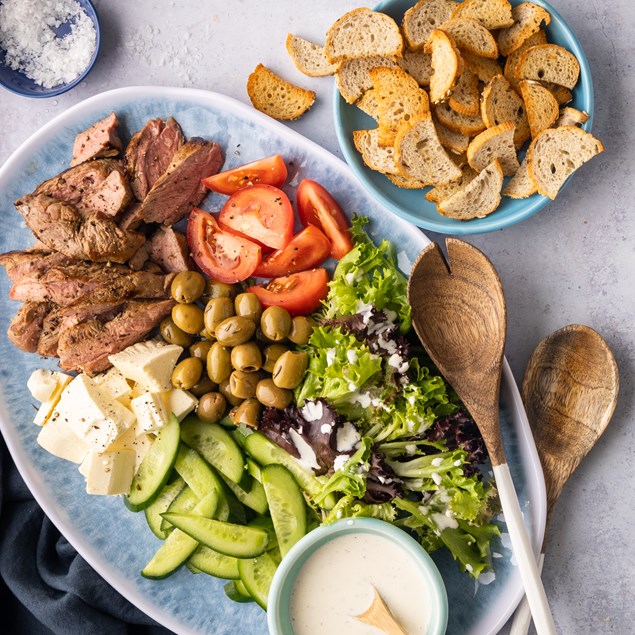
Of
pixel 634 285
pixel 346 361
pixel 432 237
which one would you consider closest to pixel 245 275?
pixel 346 361

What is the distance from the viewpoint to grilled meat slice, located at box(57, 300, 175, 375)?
296 cm

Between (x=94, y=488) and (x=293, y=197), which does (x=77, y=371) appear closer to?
(x=94, y=488)

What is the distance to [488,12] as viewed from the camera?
2.79 meters

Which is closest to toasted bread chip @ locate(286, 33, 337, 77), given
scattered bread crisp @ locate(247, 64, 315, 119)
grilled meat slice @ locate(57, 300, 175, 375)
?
scattered bread crisp @ locate(247, 64, 315, 119)

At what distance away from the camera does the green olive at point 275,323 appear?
2.83 metres

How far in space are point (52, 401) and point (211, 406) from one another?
2.27 ft

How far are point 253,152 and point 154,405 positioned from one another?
3.64ft

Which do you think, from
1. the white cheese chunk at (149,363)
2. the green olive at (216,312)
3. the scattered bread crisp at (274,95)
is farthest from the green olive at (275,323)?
the scattered bread crisp at (274,95)

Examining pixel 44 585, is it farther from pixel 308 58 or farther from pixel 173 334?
pixel 308 58

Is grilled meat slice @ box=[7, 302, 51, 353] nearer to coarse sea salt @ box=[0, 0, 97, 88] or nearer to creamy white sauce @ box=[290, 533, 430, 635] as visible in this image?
coarse sea salt @ box=[0, 0, 97, 88]

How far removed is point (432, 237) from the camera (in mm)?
3047

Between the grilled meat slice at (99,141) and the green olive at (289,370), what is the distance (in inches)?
44.5

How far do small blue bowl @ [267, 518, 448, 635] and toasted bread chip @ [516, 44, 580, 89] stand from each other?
1.78m

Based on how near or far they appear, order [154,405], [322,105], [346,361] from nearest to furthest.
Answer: [346,361], [154,405], [322,105]
